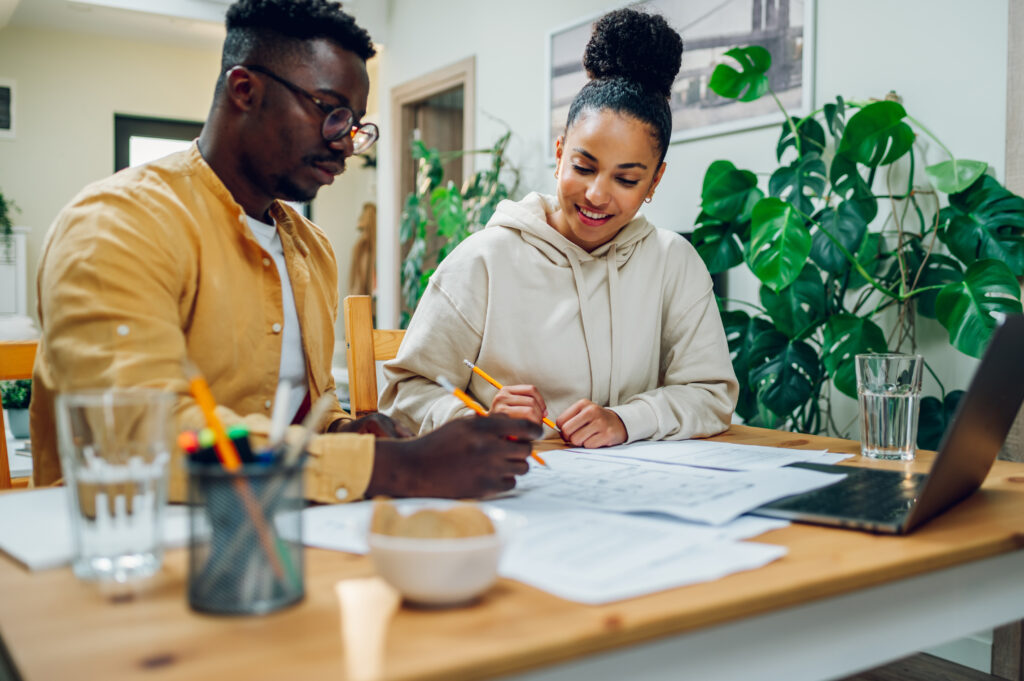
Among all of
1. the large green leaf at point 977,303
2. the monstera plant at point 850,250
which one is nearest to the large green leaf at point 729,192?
the monstera plant at point 850,250

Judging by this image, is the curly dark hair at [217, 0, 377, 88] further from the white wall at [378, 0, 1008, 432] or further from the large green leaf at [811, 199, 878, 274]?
the white wall at [378, 0, 1008, 432]

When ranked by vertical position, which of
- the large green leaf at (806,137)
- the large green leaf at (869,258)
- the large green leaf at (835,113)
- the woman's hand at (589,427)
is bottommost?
the woman's hand at (589,427)

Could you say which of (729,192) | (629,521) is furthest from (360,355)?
(729,192)

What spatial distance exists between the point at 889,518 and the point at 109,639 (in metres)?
0.66

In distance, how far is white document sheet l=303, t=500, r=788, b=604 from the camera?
2.08 feet

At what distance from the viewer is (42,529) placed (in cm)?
79

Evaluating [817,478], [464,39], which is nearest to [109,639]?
[817,478]

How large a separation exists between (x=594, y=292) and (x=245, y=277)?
0.66 meters

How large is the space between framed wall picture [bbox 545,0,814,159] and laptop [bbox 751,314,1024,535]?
1.87 m

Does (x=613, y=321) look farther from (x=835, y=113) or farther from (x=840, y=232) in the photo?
(x=835, y=113)

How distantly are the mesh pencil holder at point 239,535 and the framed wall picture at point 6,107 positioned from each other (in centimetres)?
745

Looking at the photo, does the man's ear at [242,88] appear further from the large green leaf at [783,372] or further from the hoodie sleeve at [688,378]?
the large green leaf at [783,372]

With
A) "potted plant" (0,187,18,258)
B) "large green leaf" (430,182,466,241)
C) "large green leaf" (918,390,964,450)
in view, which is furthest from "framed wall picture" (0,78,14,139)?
"large green leaf" (918,390,964,450)

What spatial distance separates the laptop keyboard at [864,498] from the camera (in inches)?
33.5
